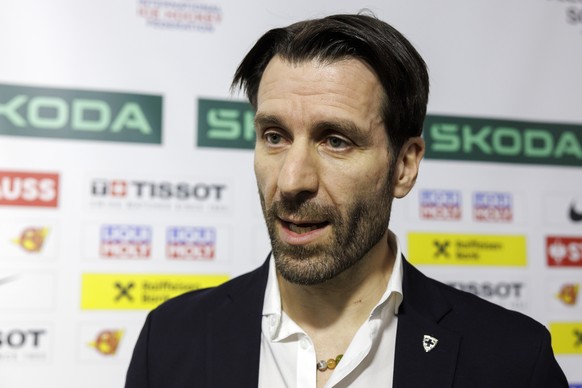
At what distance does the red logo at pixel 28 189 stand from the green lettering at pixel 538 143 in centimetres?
154

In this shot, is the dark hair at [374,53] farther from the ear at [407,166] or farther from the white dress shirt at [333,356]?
the white dress shirt at [333,356]

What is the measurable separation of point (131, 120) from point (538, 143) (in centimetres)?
138

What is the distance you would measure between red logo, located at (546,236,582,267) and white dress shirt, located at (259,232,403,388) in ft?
4.22

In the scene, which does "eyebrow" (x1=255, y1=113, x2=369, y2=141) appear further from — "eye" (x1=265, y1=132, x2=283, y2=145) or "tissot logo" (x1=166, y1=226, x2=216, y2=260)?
"tissot logo" (x1=166, y1=226, x2=216, y2=260)

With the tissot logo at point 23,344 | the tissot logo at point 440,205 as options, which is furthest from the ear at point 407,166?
the tissot logo at point 23,344

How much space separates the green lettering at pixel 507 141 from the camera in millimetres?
2357

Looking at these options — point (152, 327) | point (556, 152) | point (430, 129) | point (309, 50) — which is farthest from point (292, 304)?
point (556, 152)

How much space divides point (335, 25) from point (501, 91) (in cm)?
129

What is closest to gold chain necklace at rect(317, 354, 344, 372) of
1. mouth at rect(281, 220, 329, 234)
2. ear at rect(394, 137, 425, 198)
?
mouth at rect(281, 220, 329, 234)

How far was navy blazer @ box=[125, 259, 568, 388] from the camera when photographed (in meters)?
1.21

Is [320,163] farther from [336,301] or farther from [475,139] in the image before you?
[475,139]

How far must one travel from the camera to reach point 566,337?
2.36 meters

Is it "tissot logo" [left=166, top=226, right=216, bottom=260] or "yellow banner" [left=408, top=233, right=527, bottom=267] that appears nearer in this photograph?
"tissot logo" [left=166, top=226, right=216, bottom=260]

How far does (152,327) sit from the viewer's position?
137cm
